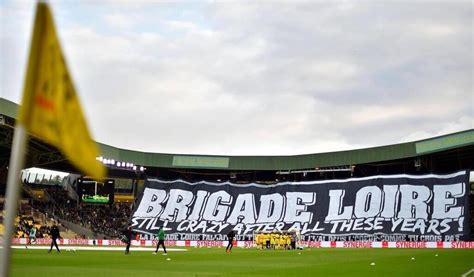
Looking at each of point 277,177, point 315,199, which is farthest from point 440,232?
point 277,177

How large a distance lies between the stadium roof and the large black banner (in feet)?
10.5

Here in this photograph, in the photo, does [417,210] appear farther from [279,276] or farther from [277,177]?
[279,276]

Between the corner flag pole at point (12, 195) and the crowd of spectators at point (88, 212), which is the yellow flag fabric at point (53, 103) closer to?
the corner flag pole at point (12, 195)

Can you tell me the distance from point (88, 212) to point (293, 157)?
86.2ft

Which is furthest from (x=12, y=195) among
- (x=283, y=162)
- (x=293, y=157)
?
(x=283, y=162)

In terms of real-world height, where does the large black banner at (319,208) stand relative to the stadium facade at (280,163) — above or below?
below

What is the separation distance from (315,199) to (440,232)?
14.9 m

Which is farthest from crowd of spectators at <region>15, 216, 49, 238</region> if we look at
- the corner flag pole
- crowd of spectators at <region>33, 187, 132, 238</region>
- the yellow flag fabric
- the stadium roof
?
the yellow flag fabric

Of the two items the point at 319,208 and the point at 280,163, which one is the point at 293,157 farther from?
the point at 319,208

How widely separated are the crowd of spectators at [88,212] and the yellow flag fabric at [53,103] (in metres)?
75.9

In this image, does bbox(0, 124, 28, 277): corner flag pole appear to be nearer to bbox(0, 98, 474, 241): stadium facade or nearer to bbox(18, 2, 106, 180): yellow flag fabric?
bbox(18, 2, 106, 180): yellow flag fabric

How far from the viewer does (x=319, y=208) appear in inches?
2867

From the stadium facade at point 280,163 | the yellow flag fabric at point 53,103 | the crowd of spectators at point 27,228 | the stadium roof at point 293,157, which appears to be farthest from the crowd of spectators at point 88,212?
the yellow flag fabric at point 53,103

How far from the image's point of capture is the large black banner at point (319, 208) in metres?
65.1
